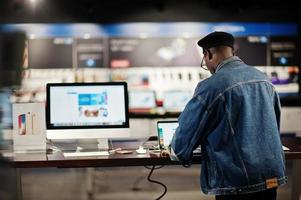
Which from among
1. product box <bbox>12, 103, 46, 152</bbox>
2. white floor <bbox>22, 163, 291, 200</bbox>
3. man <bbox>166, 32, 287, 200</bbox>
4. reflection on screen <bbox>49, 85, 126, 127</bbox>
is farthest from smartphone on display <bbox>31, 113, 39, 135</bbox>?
white floor <bbox>22, 163, 291, 200</bbox>

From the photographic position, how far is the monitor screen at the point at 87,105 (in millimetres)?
2877

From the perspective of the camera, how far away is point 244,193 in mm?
2059

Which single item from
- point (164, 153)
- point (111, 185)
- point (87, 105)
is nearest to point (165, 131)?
point (164, 153)

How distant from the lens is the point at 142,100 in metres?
6.16

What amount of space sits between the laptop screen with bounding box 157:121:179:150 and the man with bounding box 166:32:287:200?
2.27 feet

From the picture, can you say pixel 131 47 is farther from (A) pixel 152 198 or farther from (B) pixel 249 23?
(A) pixel 152 198

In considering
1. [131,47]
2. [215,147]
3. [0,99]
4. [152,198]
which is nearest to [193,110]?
[215,147]

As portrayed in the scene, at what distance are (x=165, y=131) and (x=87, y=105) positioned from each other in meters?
0.55

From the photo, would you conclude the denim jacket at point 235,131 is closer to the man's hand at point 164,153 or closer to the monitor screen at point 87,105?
the man's hand at point 164,153

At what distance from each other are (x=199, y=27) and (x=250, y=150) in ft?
14.8

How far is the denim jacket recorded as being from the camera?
2.03 metres

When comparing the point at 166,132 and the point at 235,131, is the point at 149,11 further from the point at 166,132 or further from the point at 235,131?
the point at 235,131

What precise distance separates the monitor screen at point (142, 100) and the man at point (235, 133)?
402 cm

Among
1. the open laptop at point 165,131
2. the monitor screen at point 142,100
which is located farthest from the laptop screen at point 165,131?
the monitor screen at point 142,100
